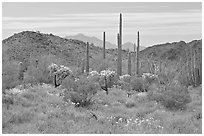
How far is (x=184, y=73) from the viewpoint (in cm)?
2523

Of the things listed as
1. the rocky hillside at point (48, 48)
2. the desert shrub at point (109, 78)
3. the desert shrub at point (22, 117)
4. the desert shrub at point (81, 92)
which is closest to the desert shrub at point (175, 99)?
the desert shrub at point (81, 92)

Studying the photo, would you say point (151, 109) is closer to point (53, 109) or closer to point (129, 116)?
point (129, 116)

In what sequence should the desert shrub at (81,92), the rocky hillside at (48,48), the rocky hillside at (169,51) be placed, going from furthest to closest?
the rocky hillside at (169,51), the rocky hillside at (48,48), the desert shrub at (81,92)

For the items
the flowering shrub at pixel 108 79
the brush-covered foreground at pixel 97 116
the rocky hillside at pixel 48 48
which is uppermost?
the rocky hillside at pixel 48 48

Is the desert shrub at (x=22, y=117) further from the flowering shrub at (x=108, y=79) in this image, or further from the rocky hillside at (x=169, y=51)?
the rocky hillside at (x=169, y=51)

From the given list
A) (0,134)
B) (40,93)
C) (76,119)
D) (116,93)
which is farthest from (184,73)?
(0,134)

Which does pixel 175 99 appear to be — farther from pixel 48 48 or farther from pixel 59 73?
pixel 48 48

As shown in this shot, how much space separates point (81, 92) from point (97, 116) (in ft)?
10.1

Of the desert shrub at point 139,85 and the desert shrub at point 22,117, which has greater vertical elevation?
the desert shrub at point 139,85

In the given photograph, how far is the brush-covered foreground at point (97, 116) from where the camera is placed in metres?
10.4

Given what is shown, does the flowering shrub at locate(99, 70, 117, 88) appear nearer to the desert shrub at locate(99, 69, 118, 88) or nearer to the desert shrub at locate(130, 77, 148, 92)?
the desert shrub at locate(99, 69, 118, 88)

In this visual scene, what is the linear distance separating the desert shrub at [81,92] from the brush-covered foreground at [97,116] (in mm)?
298

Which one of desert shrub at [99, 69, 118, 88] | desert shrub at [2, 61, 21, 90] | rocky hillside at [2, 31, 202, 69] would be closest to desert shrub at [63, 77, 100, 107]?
desert shrub at [2, 61, 21, 90]

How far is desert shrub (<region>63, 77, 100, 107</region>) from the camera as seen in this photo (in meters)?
14.8
